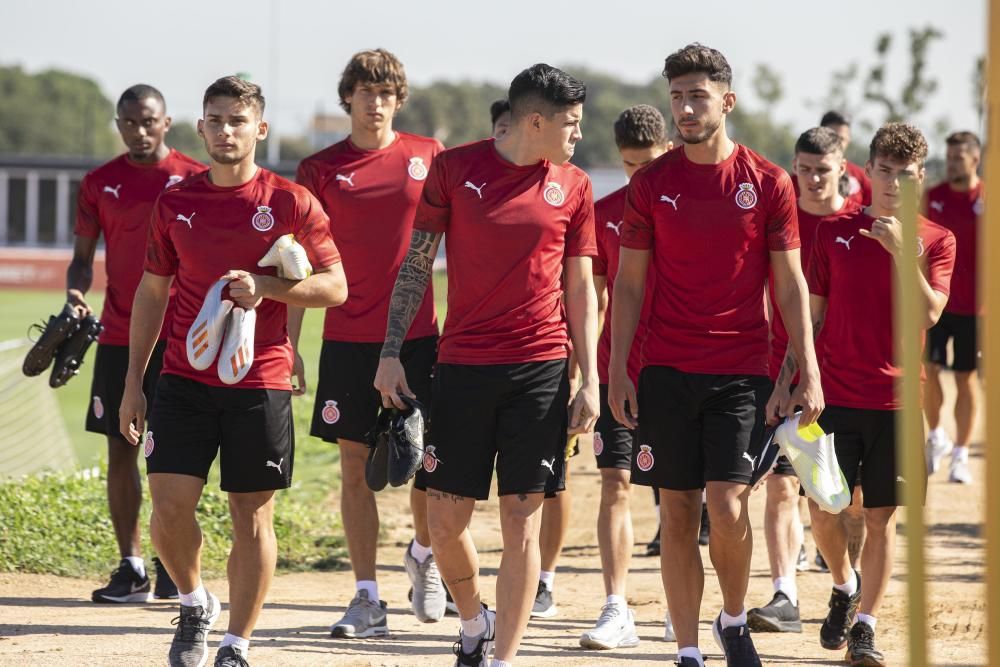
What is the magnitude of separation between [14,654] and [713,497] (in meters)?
3.14

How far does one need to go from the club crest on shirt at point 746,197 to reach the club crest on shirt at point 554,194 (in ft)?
2.28

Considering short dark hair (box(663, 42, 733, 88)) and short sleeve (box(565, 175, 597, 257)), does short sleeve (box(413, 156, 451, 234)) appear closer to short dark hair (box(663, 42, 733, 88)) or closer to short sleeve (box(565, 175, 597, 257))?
short sleeve (box(565, 175, 597, 257))

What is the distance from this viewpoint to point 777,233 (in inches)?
228

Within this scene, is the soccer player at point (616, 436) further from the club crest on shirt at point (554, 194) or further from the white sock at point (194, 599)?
the white sock at point (194, 599)

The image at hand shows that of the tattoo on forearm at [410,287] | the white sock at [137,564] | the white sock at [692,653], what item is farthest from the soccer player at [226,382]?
the white sock at [137,564]

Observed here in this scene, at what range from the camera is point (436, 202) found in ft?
19.0

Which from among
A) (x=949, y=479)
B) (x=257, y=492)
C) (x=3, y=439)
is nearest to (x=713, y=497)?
(x=257, y=492)

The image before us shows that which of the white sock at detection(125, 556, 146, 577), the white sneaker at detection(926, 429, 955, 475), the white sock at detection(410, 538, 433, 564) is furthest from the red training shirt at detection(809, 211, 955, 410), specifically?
the white sneaker at detection(926, 429, 955, 475)

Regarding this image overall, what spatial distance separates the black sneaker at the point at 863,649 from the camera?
6215 mm

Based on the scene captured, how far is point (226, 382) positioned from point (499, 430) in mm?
1087

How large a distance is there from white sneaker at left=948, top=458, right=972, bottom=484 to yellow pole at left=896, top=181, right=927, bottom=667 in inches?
364

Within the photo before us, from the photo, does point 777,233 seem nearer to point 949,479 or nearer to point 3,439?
point 949,479

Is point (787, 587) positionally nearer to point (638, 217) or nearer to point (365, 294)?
point (638, 217)

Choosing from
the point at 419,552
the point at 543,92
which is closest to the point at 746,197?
the point at 543,92
